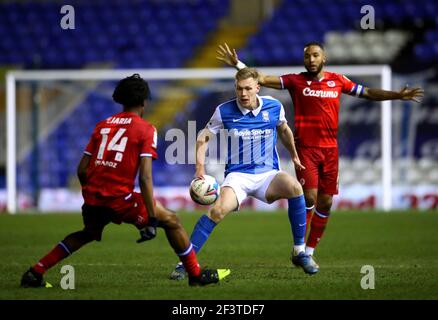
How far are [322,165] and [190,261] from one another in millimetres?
2842

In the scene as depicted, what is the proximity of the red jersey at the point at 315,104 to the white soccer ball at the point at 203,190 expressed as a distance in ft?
5.24

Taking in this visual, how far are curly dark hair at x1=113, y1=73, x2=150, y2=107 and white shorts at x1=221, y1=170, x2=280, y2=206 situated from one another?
5.45 feet

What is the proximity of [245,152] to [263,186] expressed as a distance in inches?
16.1

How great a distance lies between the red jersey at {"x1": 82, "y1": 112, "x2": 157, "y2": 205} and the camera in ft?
26.1

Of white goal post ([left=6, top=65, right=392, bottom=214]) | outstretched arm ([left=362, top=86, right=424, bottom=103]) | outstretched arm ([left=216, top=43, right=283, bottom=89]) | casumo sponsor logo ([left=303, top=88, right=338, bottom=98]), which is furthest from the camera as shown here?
white goal post ([left=6, top=65, right=392, bottom=214])

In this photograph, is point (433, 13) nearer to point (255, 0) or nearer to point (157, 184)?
point (255, 0)

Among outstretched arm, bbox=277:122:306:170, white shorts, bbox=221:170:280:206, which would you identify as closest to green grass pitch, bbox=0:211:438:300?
white shorts, bbox=221:170:280:206

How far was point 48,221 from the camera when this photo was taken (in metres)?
17.5

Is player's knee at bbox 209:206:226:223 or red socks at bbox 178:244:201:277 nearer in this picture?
red socks at bbox 178:244:201:277

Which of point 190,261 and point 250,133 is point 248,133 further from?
point 190,261

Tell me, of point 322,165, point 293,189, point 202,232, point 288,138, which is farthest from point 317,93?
point 202,232

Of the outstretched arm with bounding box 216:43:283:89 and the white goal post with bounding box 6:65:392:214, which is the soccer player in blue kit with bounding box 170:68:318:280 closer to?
the outstretched arm with bounding box 216:43:283:89

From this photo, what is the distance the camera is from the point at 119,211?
8.08 metres

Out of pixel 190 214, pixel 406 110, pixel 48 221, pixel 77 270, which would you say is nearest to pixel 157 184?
pixel 190 214
